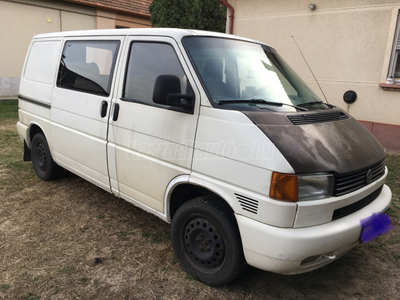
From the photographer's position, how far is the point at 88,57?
3805mm

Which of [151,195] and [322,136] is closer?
[322,136]

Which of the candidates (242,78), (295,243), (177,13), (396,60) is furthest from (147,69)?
(177,13)

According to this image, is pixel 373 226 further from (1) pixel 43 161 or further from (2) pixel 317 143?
(1) pixel 43 161

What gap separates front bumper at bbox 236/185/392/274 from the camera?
87.7 inches

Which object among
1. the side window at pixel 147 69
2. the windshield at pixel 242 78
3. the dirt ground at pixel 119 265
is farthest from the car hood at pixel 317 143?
the dirt ground at pixel 119 265

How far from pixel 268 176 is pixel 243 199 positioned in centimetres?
27

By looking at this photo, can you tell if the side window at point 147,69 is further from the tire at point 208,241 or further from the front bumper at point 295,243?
the front bumper at point 295,243

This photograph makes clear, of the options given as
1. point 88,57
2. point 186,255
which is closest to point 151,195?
point 186,255

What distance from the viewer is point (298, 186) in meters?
2.22

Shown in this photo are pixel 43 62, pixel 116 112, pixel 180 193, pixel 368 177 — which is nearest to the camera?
pixel 368 177

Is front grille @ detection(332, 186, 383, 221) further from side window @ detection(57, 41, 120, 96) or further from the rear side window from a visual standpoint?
the rear side window

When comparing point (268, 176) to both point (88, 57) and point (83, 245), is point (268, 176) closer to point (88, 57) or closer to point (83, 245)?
point (83, 245)

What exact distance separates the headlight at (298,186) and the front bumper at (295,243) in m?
0.22

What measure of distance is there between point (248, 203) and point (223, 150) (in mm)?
435
